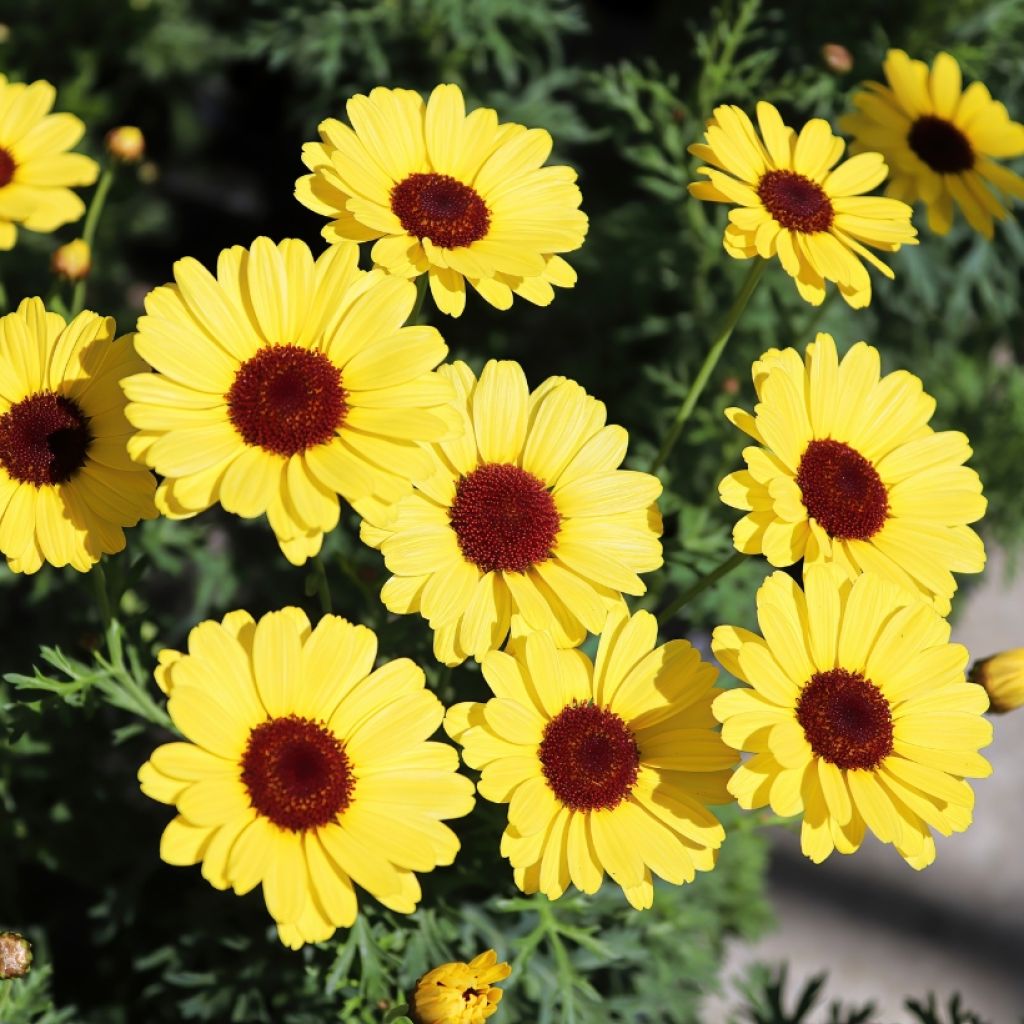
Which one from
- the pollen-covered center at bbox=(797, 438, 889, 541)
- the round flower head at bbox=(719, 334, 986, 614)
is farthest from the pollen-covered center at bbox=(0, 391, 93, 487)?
the pollen-covered center at bbox=(797, 438, 889, 541)

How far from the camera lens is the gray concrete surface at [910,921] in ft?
11.2

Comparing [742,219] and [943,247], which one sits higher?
[742,219]

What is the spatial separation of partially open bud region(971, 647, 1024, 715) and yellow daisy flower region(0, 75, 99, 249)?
1.54 m

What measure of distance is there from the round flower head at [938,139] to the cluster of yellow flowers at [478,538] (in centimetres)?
42

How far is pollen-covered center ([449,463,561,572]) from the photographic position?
1516 mm

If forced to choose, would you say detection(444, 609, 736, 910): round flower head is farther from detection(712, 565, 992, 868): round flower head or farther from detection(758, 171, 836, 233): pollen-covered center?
detection(758, 171, 836, 233): pollen-covered center

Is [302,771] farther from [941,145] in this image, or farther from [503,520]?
[941,145]

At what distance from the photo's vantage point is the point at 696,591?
165 centimetres

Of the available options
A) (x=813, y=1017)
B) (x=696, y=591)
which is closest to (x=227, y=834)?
(x=696, y=591)

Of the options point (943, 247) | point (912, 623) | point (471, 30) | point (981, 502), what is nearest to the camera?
point (912, 623)

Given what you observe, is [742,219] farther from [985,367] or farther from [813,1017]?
[813,1017]

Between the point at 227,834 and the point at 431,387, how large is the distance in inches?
21.6

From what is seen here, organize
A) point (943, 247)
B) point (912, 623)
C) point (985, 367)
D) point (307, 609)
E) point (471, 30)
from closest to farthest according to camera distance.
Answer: point (912, 623), point (307, 609), point (471, 30), point (943, 247), point (985, 367)

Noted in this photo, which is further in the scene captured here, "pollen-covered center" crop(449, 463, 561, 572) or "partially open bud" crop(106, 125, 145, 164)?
"partially open bud" crop(106, 125, 145, 164)
